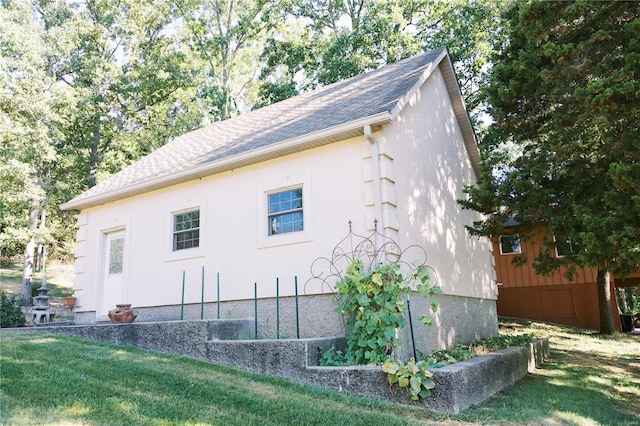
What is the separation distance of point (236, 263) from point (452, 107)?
21.4ft

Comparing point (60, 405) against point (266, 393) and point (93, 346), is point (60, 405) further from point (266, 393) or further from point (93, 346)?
point (93, 346)

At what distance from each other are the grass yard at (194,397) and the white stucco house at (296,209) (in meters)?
1.81

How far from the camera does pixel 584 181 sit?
8469 millimetres

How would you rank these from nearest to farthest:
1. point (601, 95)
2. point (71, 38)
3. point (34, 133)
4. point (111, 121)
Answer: point (601, 95), point (34, 133), point (71, 38), point (111, 121)

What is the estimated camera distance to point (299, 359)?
6.36 metres

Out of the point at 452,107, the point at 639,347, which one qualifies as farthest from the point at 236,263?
the point at 639,347

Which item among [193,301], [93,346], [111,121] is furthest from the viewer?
[111,121]

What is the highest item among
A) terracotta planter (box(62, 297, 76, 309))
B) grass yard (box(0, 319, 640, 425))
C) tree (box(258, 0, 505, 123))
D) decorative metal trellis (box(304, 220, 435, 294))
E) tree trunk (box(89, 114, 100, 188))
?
tree (box(258, 0, 505, 123))

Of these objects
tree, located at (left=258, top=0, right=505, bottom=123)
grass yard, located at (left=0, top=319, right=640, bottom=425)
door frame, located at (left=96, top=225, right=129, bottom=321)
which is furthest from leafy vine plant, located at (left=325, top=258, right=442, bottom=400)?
tree, located at (left=258, top=0, right=505, bottom=123)

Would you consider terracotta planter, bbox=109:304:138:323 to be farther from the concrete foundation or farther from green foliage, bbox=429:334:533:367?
green foliage, bbox=429:334:533:367

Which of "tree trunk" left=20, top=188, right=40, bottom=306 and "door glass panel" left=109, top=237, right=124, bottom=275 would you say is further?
"tree trunk" left=20, top=188, right=40, bottom=306

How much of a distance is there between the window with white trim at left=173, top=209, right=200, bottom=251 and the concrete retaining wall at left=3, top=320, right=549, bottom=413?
218 cm

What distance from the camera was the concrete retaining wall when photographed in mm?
5625

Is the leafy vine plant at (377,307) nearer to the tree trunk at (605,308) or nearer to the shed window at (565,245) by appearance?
the shed window at (565,245)
